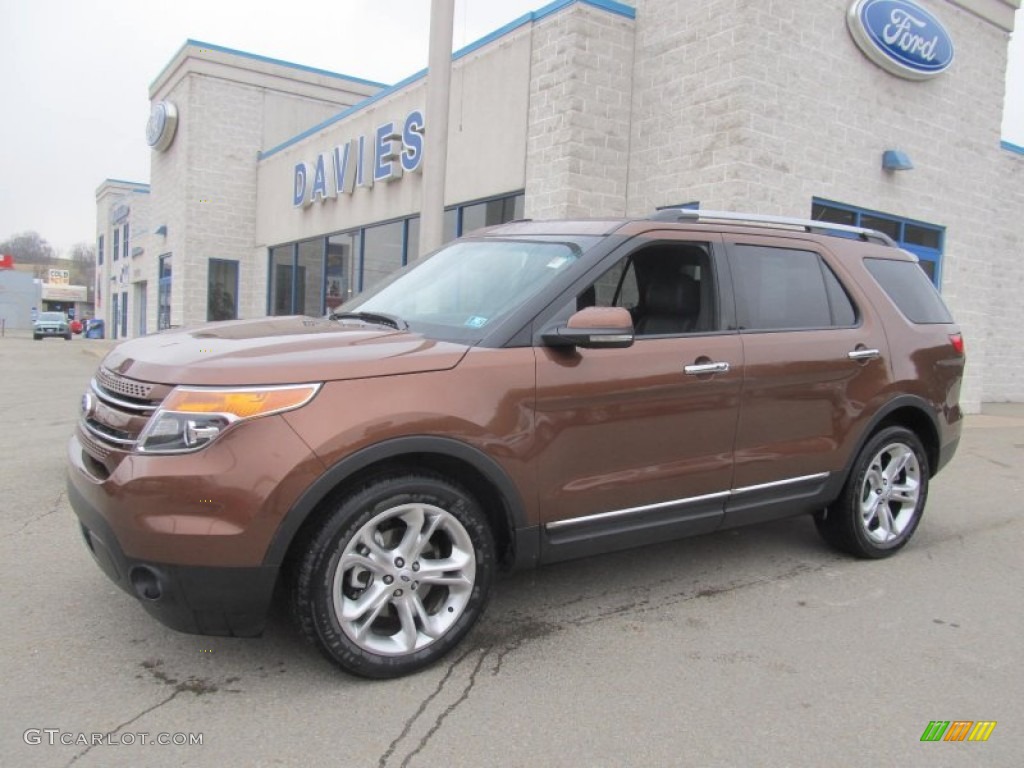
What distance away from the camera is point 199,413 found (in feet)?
9.15

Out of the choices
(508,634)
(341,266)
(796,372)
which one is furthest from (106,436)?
(341,266)

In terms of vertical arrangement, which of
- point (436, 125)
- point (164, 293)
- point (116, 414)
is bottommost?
point (116, 414)

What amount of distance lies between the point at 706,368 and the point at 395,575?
179cm

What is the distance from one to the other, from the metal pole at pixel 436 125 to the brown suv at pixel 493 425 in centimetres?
430

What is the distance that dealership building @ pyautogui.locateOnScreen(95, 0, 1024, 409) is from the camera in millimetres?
9688

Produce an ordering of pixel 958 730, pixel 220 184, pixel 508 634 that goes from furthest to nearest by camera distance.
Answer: pixel 220 184, pixel 508 634, pixel 958 730

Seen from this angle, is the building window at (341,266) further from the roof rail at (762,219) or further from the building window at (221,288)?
the roof rail at (762,219)

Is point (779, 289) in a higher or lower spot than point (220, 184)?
lower

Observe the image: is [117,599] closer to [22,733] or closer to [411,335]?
[22,733]

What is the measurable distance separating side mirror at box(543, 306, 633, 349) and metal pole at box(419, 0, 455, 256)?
5552 millimetres

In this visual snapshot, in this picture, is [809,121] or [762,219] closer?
[762,219]

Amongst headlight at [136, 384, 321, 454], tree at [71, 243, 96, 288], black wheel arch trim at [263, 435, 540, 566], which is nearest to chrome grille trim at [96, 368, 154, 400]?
headlight at [136, 384, 321, 454]

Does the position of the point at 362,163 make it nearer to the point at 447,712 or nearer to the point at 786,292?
the point at 786,292

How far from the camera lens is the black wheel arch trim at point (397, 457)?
2.84 meters
